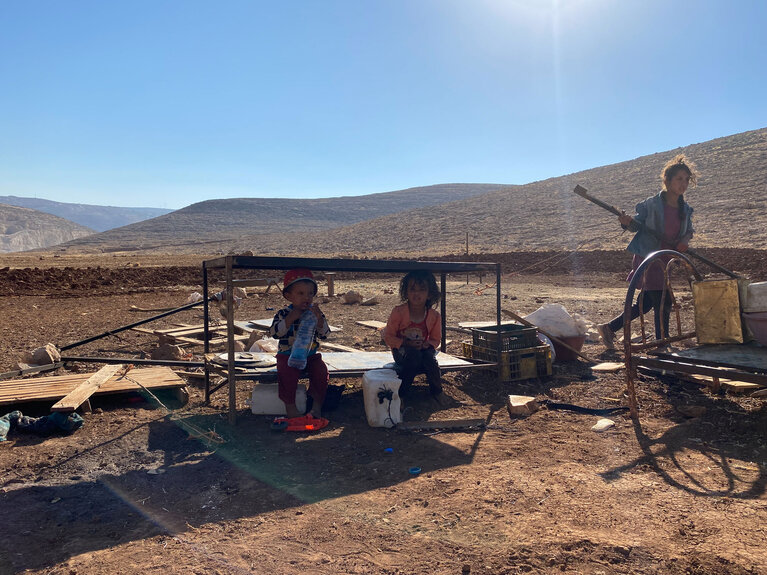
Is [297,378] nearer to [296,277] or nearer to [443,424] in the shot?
[296,277]

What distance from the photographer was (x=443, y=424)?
4836 mm

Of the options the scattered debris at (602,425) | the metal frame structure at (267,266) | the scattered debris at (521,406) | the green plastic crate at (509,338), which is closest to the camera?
the metal frame structure at (267,266)

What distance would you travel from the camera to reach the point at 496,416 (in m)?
5.21

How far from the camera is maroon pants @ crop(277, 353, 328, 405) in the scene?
4867mm

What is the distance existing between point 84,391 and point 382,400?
271cm

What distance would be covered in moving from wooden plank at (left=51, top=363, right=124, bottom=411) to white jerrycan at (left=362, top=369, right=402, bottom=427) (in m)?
2.44

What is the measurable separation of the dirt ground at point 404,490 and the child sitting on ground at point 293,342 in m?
0.33

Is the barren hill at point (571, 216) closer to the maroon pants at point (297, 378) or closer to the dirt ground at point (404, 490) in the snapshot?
the dirt ground at point (404, 490)

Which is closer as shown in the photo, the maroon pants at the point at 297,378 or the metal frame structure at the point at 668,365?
the metal frame structure at the point at 668,365

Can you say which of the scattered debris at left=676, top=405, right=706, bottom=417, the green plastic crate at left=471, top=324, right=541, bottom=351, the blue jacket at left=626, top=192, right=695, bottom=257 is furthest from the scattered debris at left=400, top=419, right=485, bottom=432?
the blue jacket at left=626, top=192, right=695, bottom=257

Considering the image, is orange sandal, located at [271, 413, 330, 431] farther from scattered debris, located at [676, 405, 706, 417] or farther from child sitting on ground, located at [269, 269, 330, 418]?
scattered debris, located at [676, 405, 706, 417]

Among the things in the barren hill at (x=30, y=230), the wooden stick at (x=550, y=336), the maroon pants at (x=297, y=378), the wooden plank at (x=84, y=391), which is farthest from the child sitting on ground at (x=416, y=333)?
the barren hill at (x=30, y=230)

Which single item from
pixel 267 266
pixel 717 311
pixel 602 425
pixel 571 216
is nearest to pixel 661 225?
pixel 717 311

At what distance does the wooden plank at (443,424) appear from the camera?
4792mm
